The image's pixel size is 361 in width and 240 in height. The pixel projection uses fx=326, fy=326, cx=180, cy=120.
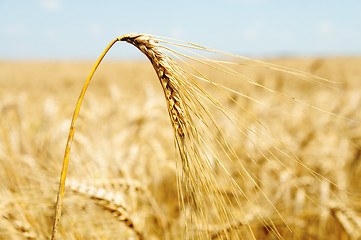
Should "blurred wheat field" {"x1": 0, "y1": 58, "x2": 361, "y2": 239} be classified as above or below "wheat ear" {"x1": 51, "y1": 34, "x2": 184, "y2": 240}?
below

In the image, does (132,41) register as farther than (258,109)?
No

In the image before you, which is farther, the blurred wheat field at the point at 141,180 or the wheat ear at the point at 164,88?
the blurred wheat field at the point at 141,180

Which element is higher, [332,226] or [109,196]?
[109,196]

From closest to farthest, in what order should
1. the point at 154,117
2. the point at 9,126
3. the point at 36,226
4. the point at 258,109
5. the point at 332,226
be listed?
the point at 36,226 < the point at 332,226 < the point at 9,126 < the point at 154,117 < the point at 258,109

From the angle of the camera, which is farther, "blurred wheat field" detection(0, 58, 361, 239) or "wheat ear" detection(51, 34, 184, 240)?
"blurred wheat field" detection(0, 58, 361, 239)

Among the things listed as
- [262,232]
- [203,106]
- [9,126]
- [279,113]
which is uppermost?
[203,106]

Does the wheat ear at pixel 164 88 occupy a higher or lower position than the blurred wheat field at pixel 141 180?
higher

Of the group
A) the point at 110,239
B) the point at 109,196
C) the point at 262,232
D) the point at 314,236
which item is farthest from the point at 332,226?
the point at 109,196

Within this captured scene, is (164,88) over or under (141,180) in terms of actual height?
over

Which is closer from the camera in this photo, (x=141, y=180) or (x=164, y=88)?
(x=164, y=88)

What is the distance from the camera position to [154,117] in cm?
275

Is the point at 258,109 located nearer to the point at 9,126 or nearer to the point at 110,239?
the point at 9,126

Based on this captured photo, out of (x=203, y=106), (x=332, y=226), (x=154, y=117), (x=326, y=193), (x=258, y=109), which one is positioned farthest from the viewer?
(x=258, y=109)

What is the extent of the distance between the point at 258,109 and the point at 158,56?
2.63m
